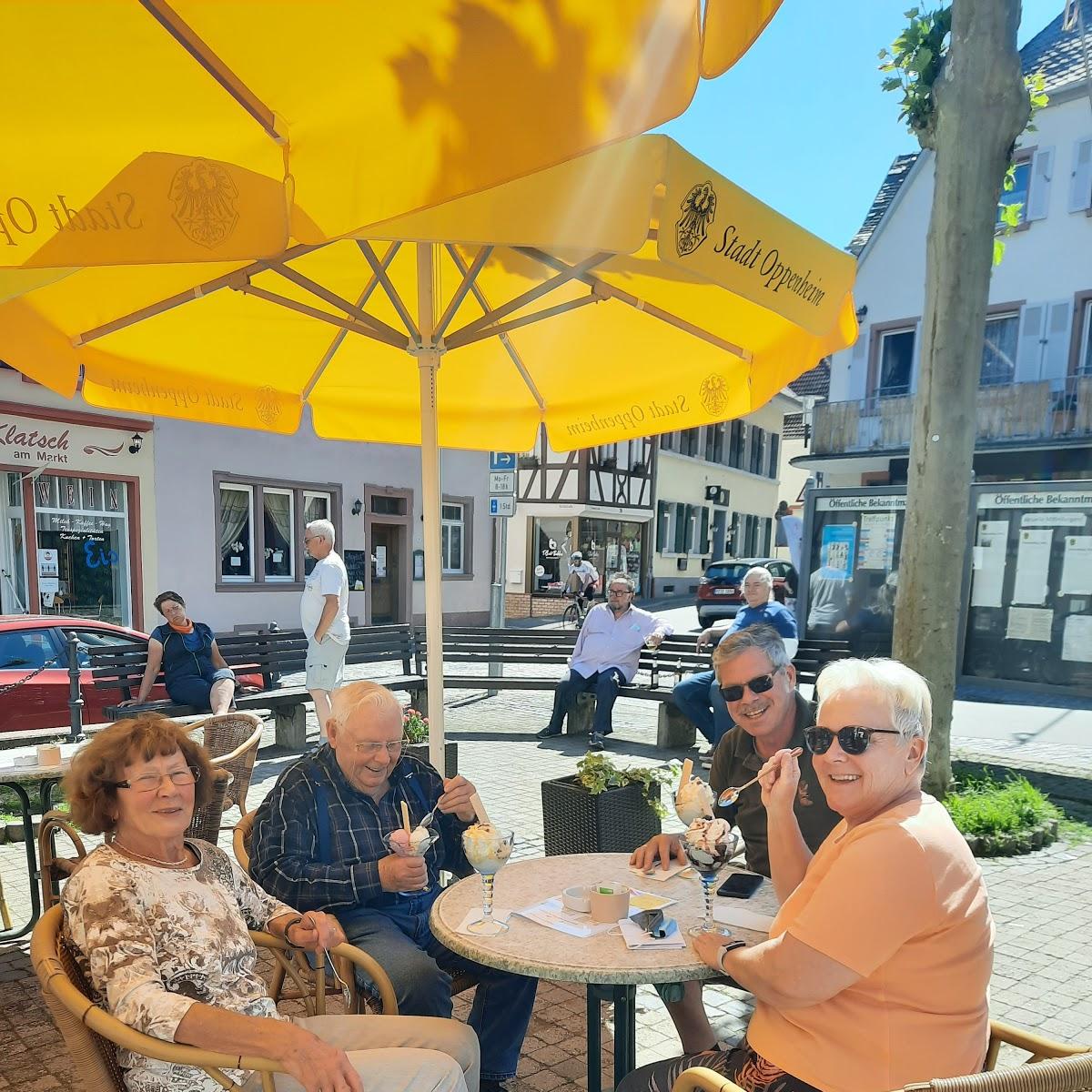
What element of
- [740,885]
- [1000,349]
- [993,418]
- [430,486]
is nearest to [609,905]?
[740,885]

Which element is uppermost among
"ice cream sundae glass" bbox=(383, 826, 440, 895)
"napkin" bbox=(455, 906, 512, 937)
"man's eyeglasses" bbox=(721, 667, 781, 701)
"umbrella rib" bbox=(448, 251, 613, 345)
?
"umbrella rib" bbox=(448, 251, 613, 345)

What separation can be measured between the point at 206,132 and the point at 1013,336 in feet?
56.0

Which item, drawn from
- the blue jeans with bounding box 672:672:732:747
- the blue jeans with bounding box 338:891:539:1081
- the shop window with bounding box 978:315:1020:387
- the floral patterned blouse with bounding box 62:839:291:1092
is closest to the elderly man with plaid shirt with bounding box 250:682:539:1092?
the blue jeans with bounding box 338:891:539:1081

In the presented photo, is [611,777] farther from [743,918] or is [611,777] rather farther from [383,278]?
[383,278]

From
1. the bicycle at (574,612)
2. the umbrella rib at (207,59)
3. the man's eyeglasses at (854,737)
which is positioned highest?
the umbrella rib at (207,59)

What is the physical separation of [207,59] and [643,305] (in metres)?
2.00

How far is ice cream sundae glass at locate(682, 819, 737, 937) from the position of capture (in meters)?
1.98

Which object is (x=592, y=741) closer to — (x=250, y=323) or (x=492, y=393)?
(x=492, y=393)

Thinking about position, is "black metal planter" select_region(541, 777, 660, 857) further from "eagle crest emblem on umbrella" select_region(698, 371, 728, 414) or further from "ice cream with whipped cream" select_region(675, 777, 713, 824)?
"eagle crest emblem on umbrella" select_region(698, 371, 728, 414)

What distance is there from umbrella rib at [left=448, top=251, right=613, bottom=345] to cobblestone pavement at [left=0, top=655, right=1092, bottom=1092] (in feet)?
7.18

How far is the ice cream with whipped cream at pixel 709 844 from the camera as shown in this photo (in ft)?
6.51

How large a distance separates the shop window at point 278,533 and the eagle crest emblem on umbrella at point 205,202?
1166 centimetres

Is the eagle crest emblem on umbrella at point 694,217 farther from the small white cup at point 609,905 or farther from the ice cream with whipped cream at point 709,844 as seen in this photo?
the small white cup at point 609,905

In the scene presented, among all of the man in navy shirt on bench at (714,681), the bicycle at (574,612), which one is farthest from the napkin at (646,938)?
the bicycle at (574,612)
